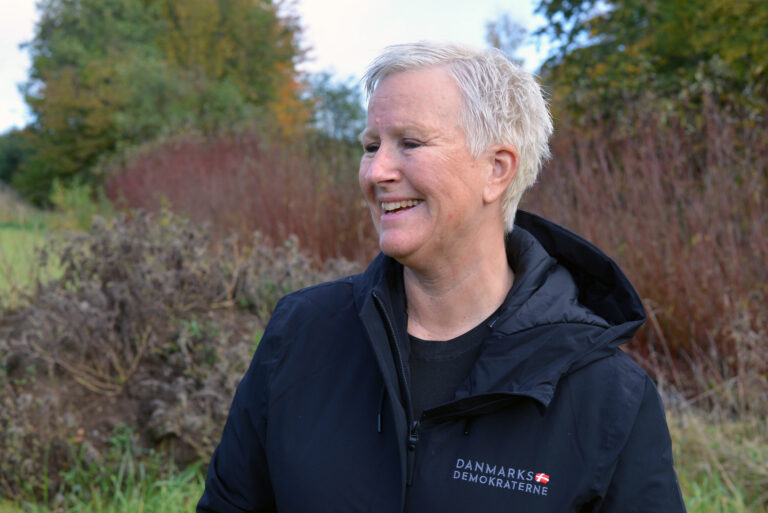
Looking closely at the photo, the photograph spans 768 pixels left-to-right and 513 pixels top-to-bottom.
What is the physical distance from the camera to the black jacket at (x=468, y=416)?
1.57 m

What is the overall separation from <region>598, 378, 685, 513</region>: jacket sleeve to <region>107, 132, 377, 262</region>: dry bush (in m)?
5.03

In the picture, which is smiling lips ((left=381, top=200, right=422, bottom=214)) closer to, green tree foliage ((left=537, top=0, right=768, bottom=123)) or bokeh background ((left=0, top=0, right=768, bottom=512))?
bokeh background ((left=0, top=0, right=768, bottom=512))

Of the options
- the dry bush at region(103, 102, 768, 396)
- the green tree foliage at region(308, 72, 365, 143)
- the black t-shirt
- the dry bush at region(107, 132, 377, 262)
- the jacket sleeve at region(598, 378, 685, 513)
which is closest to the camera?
the jacket sleeve at region(598, 378, 685, 513)

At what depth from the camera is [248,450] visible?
1.89 m

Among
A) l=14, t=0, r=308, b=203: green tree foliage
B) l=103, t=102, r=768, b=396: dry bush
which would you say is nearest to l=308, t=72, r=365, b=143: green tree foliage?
l=14, t=0, r=308, b=203: green tree foliage

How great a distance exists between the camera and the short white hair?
69.4 inches

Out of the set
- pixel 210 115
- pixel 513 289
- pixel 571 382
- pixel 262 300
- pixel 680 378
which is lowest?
pixel 680 378

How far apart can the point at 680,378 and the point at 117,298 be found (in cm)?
376

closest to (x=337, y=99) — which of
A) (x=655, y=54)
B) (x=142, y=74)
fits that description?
(x=142, y=74)

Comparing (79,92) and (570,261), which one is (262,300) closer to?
(570,261)

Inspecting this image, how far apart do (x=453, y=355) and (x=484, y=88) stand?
0.63 meters

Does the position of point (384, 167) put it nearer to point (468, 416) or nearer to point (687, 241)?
point (468, 416)

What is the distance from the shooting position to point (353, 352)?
1.82 m


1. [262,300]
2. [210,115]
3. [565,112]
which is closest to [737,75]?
[565,112]
